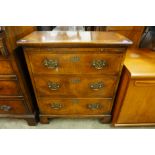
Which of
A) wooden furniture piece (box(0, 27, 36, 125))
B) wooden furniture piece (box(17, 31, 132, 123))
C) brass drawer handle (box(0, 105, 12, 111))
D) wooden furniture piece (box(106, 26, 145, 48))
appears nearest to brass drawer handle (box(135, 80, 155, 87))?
wooden furniture piece (box(17, 31, 132, 123))

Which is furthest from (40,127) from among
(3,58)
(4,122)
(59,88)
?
(3,58)

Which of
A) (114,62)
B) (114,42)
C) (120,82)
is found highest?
(114,42)

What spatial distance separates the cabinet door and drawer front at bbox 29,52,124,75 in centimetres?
20

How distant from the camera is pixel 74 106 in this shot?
117 cm

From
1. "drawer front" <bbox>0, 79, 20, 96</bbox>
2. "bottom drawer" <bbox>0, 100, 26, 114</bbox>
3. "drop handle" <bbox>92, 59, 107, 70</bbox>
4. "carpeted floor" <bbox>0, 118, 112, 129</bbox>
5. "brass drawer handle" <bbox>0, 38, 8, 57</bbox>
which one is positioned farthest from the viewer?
"carpeted floor" <bbox>0, 118, 112, 129</bbox>

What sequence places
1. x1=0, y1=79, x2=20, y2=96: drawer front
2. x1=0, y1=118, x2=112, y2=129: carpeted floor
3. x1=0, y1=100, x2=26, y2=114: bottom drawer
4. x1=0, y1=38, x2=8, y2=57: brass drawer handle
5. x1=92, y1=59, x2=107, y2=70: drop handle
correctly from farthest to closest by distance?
1. x1=0, y1=118, x2=112, y2=129: carpeted floor
2. x1=0, y1=100, x2=26, y2=114: bottom drawer
3. x1=0, y1=79, x2=20, y2=96: drawer front
4. x1=92, y1=59, x2=107, y2=70: drop handle
5. x1=0, y1=38, x2=8, y2=57: brass drawer handle

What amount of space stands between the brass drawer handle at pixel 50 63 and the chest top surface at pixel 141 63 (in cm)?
53

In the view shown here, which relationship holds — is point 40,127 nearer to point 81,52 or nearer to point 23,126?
point 23,126

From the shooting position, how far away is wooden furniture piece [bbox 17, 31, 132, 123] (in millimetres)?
823

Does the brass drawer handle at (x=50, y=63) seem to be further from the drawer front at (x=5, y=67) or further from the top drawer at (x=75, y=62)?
the drawer front at (x=5, y=67)

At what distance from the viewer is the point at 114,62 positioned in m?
0.89

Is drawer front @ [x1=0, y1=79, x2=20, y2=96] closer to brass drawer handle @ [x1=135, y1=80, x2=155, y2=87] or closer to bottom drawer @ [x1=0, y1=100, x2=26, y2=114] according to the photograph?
bottom drawer @ [x1=0, y1=100, x2=26, y2=114]

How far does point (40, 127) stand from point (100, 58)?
0.93 metres
